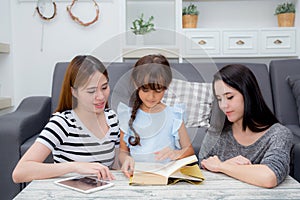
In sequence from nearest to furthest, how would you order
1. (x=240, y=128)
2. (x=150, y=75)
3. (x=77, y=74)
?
1. (x=150, y=75)
2. (x=77, y=74)
3. (x=240, y=128)

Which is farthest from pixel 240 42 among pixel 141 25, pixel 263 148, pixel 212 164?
pixel 212 164

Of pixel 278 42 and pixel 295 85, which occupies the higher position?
pixel 278 42

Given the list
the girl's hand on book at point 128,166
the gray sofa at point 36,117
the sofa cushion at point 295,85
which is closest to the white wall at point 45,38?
the gray sofa at point 36,117

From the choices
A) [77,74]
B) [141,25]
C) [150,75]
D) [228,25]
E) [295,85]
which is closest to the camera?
[150,75]

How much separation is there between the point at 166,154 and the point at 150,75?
256mm

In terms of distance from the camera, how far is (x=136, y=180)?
3.20 ft

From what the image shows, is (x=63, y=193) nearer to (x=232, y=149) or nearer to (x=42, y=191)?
(x=42, y=191)

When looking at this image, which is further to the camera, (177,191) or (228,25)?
(228,25)

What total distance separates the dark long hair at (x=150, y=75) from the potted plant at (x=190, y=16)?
159 cm

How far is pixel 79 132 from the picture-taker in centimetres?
116

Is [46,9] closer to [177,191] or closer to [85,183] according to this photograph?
[85,183]

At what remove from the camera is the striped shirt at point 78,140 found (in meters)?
1.12

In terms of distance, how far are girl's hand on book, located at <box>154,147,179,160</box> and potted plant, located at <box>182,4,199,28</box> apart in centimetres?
163

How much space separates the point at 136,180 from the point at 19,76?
1.86 metres
